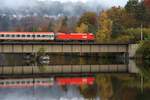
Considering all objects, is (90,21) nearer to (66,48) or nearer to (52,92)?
(66,48)

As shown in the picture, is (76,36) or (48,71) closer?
→ (48,71)

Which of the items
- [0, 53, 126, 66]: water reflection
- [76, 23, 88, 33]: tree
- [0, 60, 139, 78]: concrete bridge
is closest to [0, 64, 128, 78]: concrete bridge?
[0, 60, 139, 78]: concrete bridge

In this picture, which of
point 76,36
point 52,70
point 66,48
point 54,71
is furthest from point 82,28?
point 54,71

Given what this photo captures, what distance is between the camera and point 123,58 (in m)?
101

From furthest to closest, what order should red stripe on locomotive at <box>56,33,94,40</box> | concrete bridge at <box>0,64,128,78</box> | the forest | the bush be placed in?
the forest < red stripe on locomotive at <box>56,33,94,40</box> < the bush < concrete bridge at <box>0,64,128,78</box>

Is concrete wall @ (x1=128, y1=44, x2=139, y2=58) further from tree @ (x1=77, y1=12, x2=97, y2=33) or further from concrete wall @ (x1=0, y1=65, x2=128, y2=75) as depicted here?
tree @ (x1=77, y1=12, x2=97, y2=33)

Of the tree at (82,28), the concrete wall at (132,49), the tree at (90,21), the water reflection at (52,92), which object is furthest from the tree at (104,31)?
the water reflection at (52,92)

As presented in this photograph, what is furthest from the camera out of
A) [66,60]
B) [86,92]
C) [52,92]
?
[66,60]

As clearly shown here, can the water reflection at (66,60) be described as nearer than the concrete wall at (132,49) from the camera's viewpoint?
Yes

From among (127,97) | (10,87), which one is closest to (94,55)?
(10,87)

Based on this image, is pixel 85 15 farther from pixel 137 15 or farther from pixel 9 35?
pixel 9 35

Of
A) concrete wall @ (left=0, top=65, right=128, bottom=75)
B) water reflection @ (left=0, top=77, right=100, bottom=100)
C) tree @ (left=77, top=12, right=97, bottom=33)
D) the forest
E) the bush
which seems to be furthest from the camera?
tree @ (left=77, top=12, right=97, bottom=33)

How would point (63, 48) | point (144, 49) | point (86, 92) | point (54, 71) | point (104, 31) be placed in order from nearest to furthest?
point (86, 92) < point (54, 71) < point (63, 48) < point (144, 49) < point (104, 31)

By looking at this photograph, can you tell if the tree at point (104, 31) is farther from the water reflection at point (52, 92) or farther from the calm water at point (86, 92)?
the water reflection at point (52, 92)
